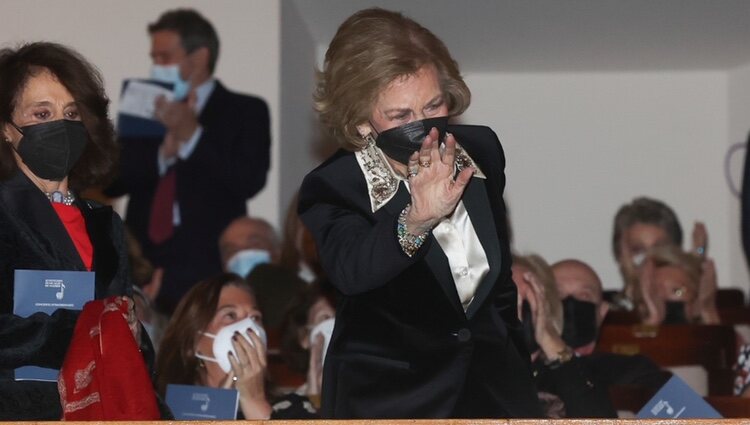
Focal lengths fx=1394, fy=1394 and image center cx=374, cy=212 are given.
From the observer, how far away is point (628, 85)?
35.8 feet

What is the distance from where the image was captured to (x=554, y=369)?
15.1ft

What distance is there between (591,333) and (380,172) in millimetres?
2591

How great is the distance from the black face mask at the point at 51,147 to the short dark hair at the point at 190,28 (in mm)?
4942

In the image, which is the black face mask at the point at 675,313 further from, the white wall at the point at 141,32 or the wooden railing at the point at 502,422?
the wooden railing at the point at 502,422

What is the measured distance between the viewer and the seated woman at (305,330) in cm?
526

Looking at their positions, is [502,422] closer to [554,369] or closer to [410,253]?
[410,253]

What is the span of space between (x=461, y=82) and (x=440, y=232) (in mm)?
362

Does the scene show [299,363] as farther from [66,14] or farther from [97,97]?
[66,14]

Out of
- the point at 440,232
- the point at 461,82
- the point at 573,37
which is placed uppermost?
the point at 573,37

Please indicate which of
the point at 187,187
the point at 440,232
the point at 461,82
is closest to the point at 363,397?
the point at 440,232

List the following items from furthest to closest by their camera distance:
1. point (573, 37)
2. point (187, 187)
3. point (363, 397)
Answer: point (573, 37)
point (187, 187)
point (363, 397)

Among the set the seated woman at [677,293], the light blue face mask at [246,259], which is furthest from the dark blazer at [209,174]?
the seated woman at [677,293]

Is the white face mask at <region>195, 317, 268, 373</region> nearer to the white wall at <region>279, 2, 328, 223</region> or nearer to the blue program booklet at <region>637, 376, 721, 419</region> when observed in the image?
the blue program booklet at <region>637, 376, 721, 419</region>

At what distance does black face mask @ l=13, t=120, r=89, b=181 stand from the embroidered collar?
732 mm
